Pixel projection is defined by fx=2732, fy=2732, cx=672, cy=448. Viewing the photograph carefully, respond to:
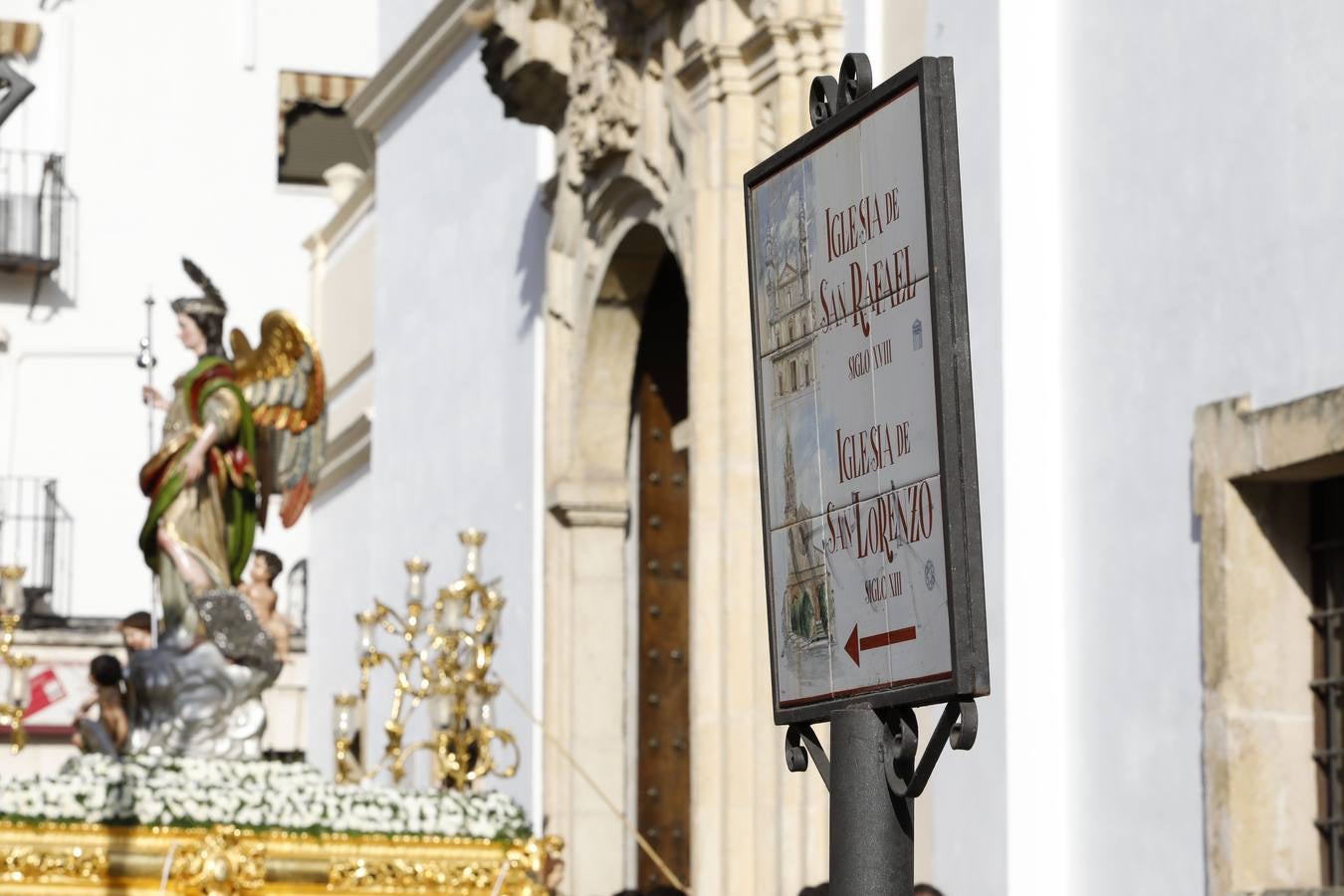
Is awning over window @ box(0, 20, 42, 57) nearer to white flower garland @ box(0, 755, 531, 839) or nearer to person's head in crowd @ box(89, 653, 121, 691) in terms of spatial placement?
person's head in crowd @ box(89, 653, 121, 691)

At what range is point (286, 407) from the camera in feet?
49.2

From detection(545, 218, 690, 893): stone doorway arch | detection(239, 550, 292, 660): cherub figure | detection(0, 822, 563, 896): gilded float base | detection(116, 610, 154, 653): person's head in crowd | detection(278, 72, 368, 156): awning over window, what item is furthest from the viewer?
detection(278, 72, 368, 156): awning over window

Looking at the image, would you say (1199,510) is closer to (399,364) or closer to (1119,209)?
(1119,209)

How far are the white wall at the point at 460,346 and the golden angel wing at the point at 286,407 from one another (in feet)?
9.84

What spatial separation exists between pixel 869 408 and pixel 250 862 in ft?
27.4

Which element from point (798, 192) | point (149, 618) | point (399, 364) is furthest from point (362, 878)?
point (399, 364)

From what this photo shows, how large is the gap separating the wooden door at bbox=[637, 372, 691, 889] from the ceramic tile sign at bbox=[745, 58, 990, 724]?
11401mm

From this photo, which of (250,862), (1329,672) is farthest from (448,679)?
(1329,672)

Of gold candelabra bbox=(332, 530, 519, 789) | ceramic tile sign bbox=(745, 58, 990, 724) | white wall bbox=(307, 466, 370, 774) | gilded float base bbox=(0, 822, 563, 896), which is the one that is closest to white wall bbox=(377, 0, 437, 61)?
white wall bbox=(307, 466, 370, 774)

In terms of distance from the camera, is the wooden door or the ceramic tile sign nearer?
the ceramic tile sign

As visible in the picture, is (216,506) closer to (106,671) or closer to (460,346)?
(106,671)

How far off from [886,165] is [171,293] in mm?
30694

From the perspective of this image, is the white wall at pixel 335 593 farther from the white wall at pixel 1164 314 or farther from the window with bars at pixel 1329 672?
the window with bars at pixel 1329 672

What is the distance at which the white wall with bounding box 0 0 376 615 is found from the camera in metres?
33.8
